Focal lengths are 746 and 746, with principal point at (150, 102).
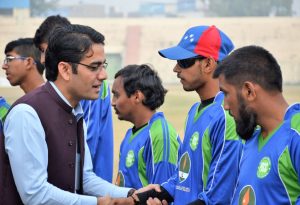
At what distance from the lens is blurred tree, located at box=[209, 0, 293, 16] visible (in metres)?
9.92

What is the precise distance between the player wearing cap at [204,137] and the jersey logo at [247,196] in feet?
1.36

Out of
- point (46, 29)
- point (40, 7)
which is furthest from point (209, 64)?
point (40, 7)

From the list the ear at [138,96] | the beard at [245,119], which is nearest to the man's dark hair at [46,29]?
the ear at [138,96]

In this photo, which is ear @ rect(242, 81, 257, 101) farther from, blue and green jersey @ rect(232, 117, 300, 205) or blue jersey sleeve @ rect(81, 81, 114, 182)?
blue jersey sleeve @ rect(81, 81, 114, 182)

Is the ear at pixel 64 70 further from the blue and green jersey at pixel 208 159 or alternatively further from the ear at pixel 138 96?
the ear at pixel 138 96

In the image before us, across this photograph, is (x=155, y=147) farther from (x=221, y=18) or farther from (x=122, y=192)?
(x=221, y=18)

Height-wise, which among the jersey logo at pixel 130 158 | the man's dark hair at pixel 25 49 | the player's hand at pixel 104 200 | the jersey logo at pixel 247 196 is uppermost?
the jersey logo at pixel 247 196

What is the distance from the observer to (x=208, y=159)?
3.34m

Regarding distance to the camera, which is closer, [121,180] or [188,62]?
[188,62]

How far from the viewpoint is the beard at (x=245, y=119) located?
2818mm

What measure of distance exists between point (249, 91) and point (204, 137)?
0.59 meters

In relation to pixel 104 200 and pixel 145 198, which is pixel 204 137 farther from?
pixel 104 200

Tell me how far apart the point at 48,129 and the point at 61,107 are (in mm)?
133

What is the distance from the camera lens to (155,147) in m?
3.95
